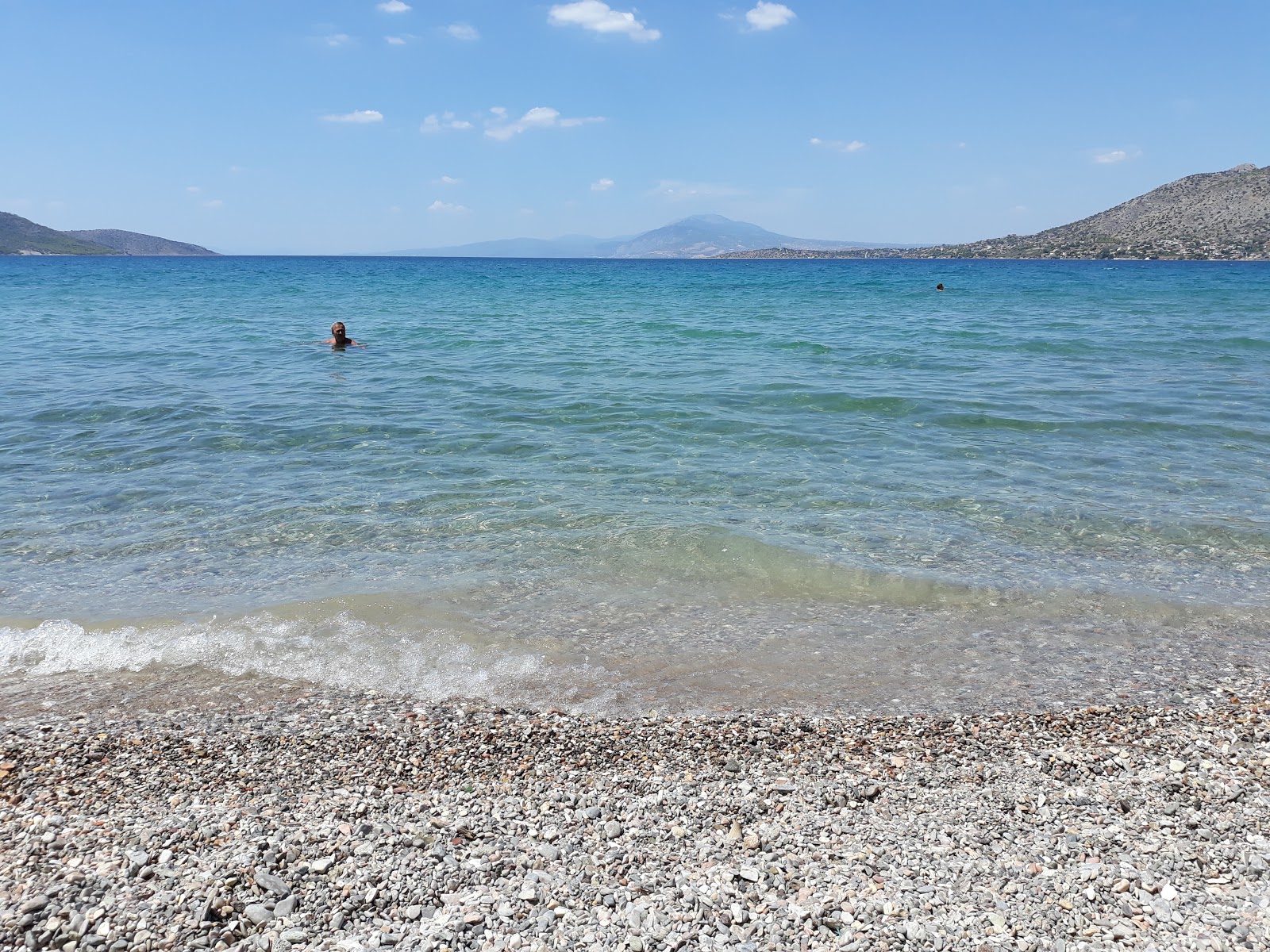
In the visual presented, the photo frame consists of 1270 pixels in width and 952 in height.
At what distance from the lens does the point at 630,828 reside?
4410mm

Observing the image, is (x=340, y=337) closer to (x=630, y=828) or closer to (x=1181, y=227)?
(x=630, y=828)

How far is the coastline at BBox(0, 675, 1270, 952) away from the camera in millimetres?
3711

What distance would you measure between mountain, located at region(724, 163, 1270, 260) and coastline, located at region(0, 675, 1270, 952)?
137 m

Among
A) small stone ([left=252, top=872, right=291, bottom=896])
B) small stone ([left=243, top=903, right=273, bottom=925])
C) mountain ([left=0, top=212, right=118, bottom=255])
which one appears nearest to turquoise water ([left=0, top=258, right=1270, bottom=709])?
small stone ([left=252, top=872, right=291, bottom=896])

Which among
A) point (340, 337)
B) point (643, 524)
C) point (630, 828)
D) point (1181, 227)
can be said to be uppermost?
point (1181, 227)

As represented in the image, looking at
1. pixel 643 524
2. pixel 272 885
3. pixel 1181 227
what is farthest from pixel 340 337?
pixel 1181 227

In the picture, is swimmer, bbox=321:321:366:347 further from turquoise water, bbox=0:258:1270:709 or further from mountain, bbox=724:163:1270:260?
mountain, bbox=724:163:1270:260

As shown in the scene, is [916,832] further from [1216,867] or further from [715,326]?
[715,326]

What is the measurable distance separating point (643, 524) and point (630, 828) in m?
5.34

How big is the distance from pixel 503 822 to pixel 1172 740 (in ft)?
13.7

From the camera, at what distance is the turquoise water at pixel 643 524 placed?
21.7 ft

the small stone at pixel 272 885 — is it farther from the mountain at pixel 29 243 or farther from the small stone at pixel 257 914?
the mountain at pixel 29 243

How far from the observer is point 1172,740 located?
17.1 ft

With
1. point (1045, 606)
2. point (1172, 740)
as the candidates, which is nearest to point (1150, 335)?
point (1045, 606)
